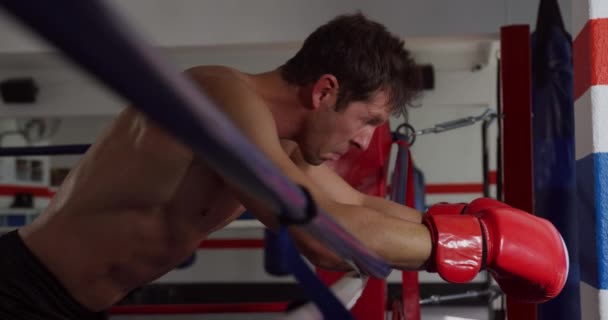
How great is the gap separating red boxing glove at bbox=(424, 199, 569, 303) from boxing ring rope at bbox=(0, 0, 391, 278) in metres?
0.65

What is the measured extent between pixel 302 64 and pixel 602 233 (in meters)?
0.73

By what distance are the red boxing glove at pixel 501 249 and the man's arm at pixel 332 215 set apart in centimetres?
3

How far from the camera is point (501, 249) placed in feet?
4.06

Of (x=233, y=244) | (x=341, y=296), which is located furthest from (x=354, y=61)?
(x=233, y=244)

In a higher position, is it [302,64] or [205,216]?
[302,64]

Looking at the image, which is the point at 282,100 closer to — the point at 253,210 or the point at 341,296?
the point at 253,210

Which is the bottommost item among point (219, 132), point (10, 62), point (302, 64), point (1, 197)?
point (1, 197)

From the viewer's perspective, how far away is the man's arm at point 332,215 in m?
1.17

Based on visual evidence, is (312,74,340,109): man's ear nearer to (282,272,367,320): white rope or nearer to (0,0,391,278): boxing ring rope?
(282,272,367,320): white rope

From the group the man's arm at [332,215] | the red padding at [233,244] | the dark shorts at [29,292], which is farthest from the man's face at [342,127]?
the red padding at [233,244]

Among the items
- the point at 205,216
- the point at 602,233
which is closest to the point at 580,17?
the point at 602,233

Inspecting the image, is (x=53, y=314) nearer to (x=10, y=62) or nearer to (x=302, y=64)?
(x=302, y=64)

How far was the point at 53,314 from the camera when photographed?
1.43 metres

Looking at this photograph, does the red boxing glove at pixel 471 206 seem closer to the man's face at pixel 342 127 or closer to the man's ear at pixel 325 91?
the man's face at pixel 342 127
